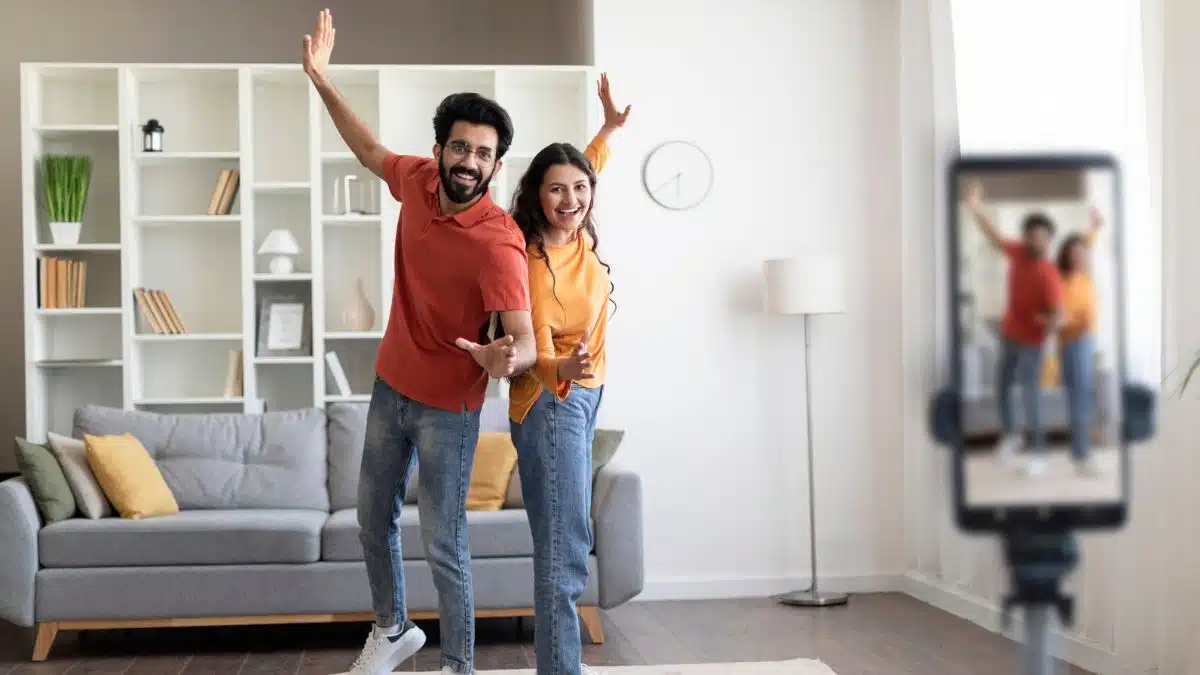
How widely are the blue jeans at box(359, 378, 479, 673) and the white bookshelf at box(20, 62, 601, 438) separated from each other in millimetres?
2308

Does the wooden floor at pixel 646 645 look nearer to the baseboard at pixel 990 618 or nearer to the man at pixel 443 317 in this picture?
the baseboard at pixel 990 618

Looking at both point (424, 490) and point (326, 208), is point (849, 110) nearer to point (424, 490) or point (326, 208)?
point (326, 208)

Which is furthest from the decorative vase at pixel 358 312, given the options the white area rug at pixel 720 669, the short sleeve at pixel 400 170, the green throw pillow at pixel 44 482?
the short sleeve at pixel 400 170

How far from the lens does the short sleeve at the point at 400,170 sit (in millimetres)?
2889

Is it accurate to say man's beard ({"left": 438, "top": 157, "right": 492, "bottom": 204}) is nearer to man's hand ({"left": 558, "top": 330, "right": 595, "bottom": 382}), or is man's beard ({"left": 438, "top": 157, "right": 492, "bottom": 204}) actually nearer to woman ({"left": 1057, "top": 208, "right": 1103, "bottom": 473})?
man's hand ({"left": 558, "top": 330, "right": 595, "bottom": 382})

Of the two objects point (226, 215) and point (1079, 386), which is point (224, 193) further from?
point (1079, 386)

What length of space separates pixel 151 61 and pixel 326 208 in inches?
61.8

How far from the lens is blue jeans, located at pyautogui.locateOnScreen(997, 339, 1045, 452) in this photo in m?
0.55

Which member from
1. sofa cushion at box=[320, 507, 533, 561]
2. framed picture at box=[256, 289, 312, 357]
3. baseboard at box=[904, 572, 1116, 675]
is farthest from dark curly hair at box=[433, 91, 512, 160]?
framed picture at box=[256, 289, 312, 357]

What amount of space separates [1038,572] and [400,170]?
8.14ft

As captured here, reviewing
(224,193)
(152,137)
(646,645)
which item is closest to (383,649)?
(646,645)

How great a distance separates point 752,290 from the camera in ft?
17.3

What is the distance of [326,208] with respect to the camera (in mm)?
5473

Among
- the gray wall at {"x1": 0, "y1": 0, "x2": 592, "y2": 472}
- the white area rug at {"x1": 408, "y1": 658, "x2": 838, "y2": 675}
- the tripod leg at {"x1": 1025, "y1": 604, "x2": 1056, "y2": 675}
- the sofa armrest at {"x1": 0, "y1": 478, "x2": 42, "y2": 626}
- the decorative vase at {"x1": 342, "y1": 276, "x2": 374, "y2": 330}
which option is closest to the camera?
the tripod leg at {"x1": 1025, "y1": 604, "x2": 1056, "y2": 675}
